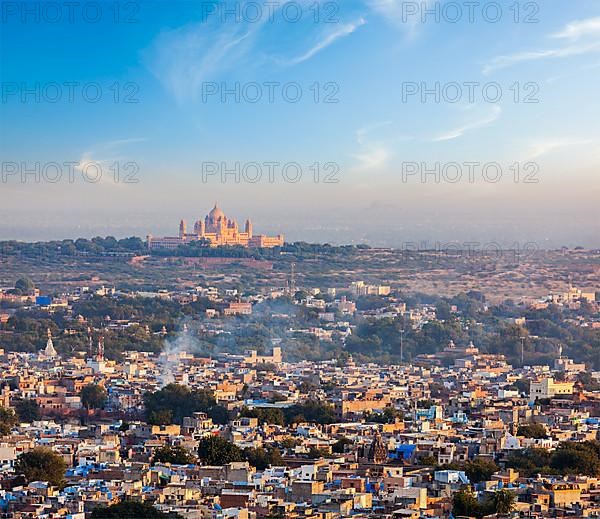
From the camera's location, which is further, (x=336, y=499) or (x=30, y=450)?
(x=30, y=450)

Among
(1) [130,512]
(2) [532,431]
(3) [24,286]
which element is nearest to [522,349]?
(2) [532,431]

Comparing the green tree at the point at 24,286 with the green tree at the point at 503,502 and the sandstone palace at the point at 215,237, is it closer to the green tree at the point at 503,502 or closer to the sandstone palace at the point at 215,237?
the sandstone palace at the point at 215,237

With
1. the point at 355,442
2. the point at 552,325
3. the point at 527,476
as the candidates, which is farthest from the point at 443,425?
the point at 552,325

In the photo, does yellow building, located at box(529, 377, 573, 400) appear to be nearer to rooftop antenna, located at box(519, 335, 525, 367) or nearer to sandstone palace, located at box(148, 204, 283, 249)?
rooftop antenna, located at box(519, 335, 525, 367)

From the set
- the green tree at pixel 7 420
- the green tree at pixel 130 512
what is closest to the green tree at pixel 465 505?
the green tree at pixel 130 512

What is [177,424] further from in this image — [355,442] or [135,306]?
[135,306]

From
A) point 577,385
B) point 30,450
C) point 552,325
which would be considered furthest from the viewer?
point 552,325
